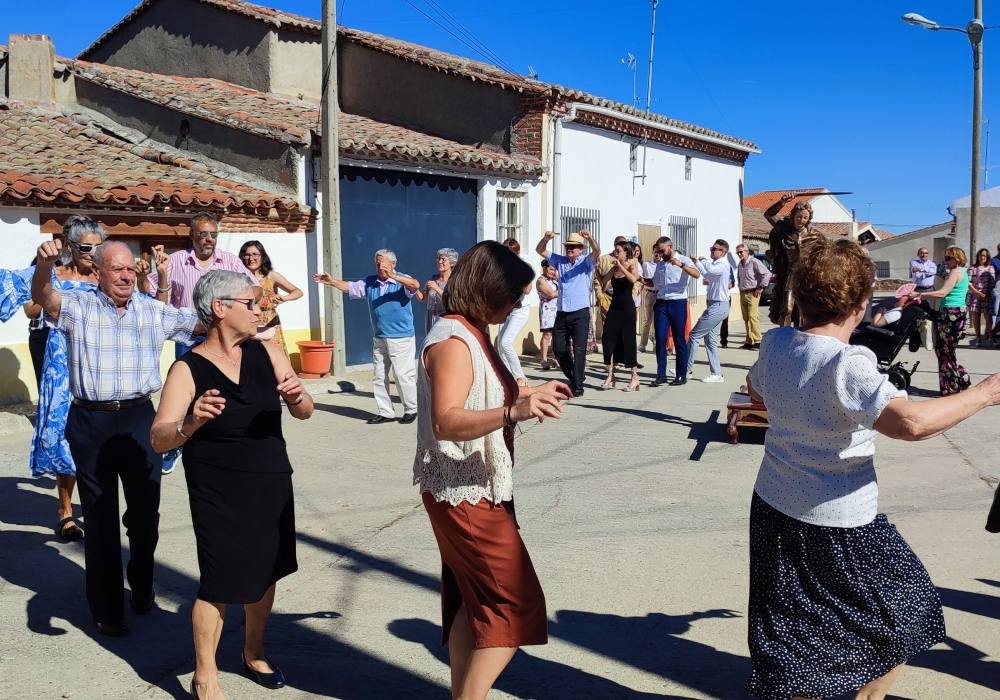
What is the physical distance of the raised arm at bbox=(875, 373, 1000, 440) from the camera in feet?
8.63

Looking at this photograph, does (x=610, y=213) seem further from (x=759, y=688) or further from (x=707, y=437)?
Result: (x=759, y=688)

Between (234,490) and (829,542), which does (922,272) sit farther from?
(234,490)

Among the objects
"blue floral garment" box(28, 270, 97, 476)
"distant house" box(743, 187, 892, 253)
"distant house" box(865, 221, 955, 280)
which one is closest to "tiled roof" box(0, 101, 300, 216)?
"blue floral garment" box(28, 270, 97, 476)

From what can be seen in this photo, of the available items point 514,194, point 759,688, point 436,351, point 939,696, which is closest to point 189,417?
point 436,351

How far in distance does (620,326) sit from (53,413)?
704cm

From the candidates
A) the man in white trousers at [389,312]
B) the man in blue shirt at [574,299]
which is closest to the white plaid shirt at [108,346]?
the man in white trousers at [389,312]

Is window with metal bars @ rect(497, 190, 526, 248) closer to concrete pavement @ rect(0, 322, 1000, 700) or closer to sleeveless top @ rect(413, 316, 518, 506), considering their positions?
concrete pavement @ rect(0, 322, 1000, 700)

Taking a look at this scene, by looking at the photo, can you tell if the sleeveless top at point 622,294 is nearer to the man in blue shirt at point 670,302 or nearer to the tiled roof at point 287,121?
the man in blue shirt at point 670,302

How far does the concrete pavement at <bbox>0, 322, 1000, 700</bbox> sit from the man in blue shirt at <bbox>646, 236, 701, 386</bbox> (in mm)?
3561

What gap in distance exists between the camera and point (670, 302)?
1194cm

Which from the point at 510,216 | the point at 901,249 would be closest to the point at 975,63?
the point at 510,216

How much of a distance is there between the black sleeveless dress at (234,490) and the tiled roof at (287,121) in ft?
32.5

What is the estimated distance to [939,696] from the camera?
12.1 ft

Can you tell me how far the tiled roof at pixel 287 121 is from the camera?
13.6 m
